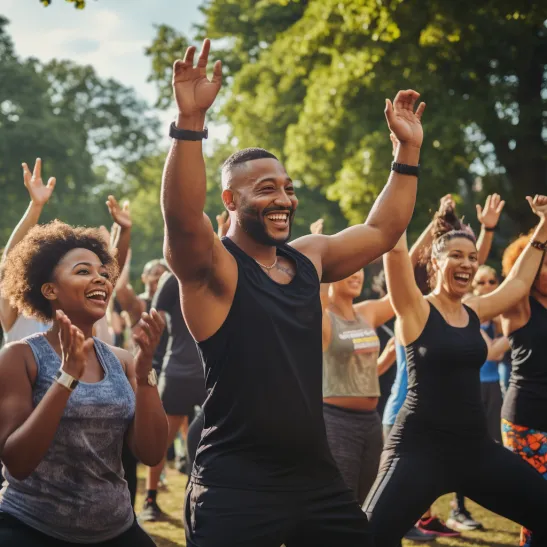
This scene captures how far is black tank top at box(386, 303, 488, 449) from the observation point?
461cm

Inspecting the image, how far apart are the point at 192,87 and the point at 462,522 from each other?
18.6ft

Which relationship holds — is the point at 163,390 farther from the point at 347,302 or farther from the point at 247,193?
the point at 247,193

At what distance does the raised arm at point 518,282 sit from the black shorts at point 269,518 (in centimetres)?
245

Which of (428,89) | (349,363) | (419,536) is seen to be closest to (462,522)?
(419,536)

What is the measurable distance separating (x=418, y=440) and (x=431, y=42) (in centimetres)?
1223

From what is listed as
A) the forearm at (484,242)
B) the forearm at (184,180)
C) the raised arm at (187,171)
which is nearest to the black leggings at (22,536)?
the raised arm at (187,171)

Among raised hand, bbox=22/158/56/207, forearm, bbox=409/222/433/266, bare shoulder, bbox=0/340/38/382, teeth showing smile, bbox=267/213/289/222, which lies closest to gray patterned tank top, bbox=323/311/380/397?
forearm, bbox=409/222/433/266

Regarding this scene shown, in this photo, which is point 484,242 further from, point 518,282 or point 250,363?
point 250,363

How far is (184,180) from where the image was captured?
2.80m

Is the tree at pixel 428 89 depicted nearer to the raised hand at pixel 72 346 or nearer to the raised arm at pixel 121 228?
the raised arm at pixel 121 228

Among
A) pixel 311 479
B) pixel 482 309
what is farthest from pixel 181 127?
pixel 482 309

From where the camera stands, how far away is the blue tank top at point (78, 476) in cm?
325

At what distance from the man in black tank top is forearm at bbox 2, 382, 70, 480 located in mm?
563

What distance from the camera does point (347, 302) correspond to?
632 centimetres
